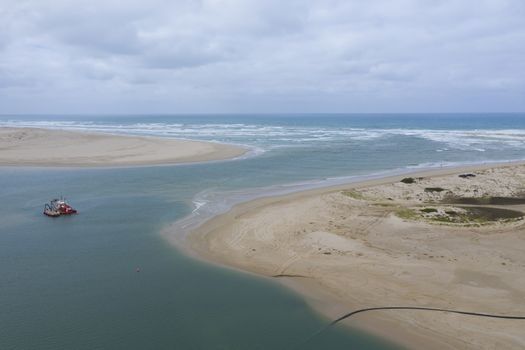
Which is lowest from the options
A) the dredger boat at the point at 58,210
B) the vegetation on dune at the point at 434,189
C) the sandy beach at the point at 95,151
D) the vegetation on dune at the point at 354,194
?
the dredger boat at the point at 58,210

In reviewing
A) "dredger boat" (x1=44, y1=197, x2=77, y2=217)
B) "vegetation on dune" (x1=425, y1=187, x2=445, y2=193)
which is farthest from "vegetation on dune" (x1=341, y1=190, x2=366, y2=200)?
"dredger boat" (x1=44, y1=197, x2=77, y2=217)

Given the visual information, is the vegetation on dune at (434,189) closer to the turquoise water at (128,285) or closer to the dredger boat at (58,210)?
the turquoise water at (128,285)

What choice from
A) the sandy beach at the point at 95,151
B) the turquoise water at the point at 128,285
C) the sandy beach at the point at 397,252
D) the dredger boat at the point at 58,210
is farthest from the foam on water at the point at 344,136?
the dredger boat at the point at 58,210

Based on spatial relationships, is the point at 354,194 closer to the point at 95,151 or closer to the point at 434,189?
the point at 434,189

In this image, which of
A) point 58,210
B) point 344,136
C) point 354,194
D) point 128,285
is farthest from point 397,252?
Answer: point 344,136

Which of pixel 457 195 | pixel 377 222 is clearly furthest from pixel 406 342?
pixel 457 195
